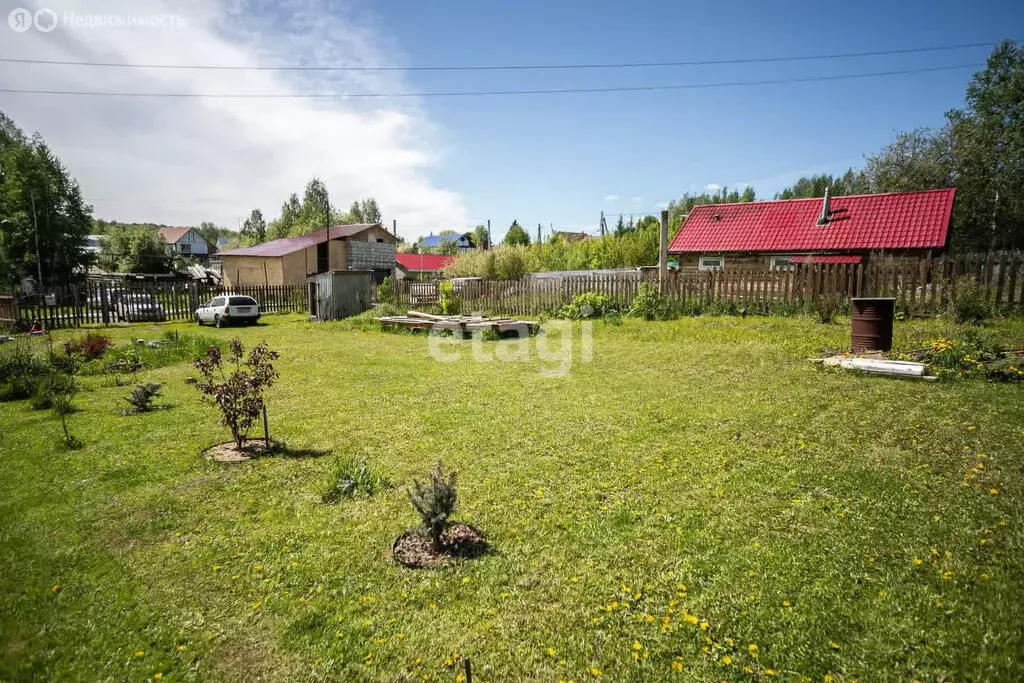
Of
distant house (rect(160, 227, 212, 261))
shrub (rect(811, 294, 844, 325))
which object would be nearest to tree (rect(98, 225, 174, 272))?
distant house (rect(160, 227, 212, 261))

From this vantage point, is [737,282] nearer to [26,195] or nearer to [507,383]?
[507,383]

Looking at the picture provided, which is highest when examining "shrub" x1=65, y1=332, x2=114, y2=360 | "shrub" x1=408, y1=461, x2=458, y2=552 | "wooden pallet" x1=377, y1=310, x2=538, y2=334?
"wooden pallet" x1=377, y1=310, x2=538, y2=334

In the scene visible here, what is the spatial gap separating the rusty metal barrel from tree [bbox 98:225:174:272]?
205ft

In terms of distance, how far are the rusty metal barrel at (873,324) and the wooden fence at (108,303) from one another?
74.4ft

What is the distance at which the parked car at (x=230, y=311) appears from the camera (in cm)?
1991

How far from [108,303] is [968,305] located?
2856 cm

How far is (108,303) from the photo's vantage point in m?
20.8

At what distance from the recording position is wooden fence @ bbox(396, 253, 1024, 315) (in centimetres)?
1217

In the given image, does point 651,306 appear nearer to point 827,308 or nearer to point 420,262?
point 827,308

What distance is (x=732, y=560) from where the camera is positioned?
11.0 feet

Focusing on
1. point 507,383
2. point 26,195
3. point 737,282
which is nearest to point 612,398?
point 507,383

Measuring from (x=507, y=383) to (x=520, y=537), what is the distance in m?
4.97

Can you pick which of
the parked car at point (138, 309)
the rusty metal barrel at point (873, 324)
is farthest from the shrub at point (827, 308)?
the parked car at point (138, 309)

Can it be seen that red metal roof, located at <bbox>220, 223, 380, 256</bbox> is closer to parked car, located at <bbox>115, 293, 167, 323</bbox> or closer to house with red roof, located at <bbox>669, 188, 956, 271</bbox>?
parked car, located at <bbox>115, 293, 167, 323</bbox>
